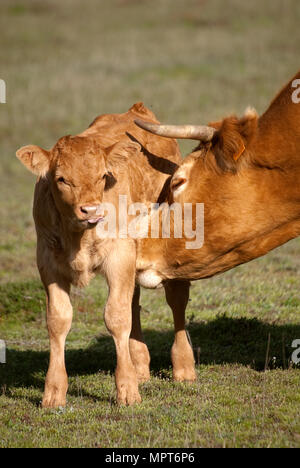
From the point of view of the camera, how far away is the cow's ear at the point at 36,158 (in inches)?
232

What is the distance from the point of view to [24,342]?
8.37m

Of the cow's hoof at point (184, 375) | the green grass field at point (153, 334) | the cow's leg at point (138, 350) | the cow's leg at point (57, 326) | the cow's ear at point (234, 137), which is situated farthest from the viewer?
the cow's leg at point (138, 350)

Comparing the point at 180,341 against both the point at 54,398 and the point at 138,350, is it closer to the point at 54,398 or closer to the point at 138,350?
the point at 138,350

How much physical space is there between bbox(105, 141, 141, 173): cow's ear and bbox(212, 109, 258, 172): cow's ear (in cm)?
74

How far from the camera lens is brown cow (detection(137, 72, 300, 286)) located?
5.71 m

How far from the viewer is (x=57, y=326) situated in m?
6.30

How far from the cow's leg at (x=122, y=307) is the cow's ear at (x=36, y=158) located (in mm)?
816

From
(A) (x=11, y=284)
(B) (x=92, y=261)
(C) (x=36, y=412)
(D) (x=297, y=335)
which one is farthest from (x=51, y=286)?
(A) (x=11, y=284)

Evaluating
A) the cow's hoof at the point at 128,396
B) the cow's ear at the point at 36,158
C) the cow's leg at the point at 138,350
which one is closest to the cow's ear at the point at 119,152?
the cow's ear at the point at 36,158

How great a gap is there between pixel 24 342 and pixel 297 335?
2.90 meters

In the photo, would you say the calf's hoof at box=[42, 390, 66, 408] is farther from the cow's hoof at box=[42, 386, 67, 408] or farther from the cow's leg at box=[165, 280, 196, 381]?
the cow's leg at box=[165, 280, 196, 381]

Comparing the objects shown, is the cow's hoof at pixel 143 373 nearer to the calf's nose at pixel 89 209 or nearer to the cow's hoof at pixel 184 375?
the cow's hoof at pixel 184 375

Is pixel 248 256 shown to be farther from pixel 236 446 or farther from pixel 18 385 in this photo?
pixel 18 385

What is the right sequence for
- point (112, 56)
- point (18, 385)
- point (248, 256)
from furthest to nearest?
point (112, 56) < point (18, 385) < point (248, 256)
